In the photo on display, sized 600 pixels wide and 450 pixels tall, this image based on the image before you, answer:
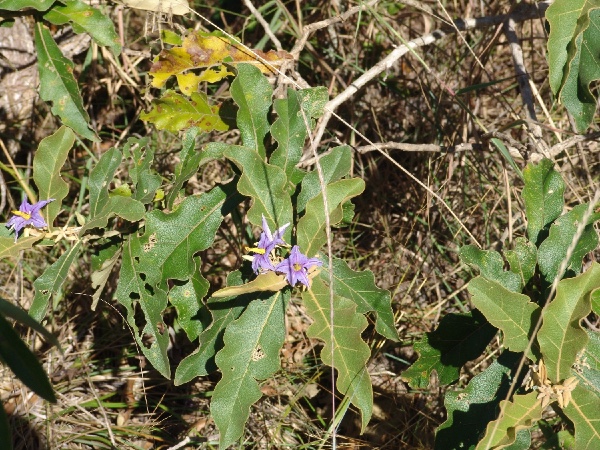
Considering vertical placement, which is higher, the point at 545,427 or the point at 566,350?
the point at 566,350

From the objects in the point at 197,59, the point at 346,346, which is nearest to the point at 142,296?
the point at 346,346

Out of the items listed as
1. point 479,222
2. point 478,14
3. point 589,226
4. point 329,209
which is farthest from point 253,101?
point 478,14

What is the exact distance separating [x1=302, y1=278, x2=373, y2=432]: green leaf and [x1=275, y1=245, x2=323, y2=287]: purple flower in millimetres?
122

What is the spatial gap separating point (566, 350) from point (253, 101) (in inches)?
44.7

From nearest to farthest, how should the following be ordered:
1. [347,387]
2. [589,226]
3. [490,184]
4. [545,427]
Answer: [347,387] → [589,226] → [545,427] → [490,184]

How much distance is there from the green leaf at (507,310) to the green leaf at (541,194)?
0.31m

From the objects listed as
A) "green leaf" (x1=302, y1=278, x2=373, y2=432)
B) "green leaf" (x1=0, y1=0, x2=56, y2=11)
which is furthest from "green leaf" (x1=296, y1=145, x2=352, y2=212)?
"green leaf" (x1=0, y1=0, x2=56, y2=11)

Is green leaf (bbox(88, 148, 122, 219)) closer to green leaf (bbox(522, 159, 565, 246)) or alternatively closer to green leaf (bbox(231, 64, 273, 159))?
green leaf (bbox(231, 64, 273, 159))

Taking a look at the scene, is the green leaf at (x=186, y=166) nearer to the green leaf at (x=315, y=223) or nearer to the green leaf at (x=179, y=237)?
the green leaf at (x=179, y=237)

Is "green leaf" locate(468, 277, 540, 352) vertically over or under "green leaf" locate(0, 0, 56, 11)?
under

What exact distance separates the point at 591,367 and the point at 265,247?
0.95m

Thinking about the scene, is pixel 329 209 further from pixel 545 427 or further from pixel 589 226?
pixel 545 427

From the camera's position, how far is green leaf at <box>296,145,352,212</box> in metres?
2.10

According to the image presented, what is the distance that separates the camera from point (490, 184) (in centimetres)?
296
